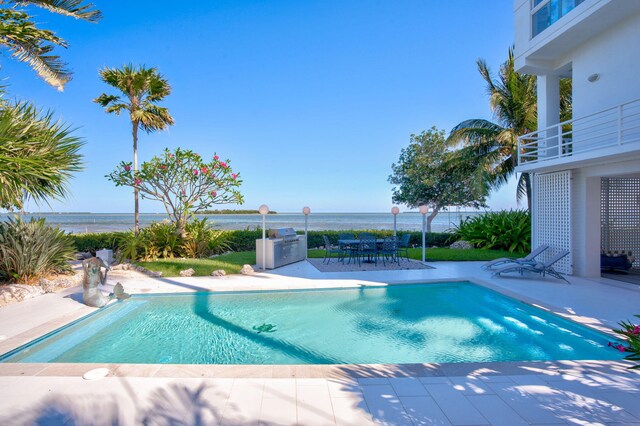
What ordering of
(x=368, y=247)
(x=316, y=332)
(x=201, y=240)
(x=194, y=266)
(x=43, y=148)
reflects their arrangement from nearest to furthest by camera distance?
(x=316, y=332) < (x=43, y=148) < (x=194, y=266) < (x=368, y=247) < (x=201, y=240)

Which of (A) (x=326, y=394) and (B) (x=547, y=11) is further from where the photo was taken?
(B) (x=547, y=11)

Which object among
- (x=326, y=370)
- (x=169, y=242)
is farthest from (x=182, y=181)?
(x=326, y=370)

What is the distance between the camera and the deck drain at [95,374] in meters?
3.45

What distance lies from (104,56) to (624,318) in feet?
54.1

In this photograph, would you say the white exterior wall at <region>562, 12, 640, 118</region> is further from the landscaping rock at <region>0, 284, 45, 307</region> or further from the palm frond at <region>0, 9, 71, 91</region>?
Answer: the landscaping rock at <region>0, 284, 45, 307</region>

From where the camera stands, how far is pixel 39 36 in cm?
529

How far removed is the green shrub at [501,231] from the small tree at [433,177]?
156 inches

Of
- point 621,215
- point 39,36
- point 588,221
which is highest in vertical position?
point 39,36

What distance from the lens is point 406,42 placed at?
52.0 ft

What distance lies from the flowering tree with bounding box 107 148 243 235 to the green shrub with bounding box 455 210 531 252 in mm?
9670

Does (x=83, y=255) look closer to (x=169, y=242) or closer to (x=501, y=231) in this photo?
(x=169, y=242)

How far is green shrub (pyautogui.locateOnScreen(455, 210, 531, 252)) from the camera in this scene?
521 inches

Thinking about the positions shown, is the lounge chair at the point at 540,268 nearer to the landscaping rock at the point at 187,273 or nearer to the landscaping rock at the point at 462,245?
the landscaping rock at the point at 462,245

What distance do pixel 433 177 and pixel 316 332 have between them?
15021 mm
